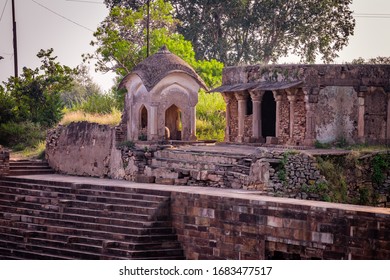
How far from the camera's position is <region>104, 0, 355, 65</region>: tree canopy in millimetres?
40469

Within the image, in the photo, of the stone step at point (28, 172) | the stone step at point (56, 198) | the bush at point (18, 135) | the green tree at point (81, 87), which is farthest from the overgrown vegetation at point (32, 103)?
the green tree at point (81, 87)

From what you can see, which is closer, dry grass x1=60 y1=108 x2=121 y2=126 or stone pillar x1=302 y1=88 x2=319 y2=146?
stone pillar x1=302 y1=88 x2=319 y2=146

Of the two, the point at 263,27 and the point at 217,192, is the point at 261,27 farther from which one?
the point at 217,192

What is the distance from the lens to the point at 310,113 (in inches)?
921

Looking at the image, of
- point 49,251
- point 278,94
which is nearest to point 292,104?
point 278,94

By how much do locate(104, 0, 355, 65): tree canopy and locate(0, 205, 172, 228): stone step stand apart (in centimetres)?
2145

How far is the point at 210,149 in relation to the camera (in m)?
22.7

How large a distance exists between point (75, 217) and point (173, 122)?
6.76 m

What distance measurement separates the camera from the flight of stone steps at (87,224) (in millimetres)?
17953

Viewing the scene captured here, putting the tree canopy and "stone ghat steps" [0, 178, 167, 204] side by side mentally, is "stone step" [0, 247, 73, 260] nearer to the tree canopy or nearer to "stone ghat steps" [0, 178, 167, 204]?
"stone ghat steps" [0, 178, 167, 204]

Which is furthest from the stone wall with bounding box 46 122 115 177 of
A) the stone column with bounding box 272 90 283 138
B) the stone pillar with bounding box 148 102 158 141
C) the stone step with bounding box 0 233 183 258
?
the stone step with bounding box 0 233 183 258

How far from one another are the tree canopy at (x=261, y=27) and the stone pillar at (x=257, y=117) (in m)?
15.4
